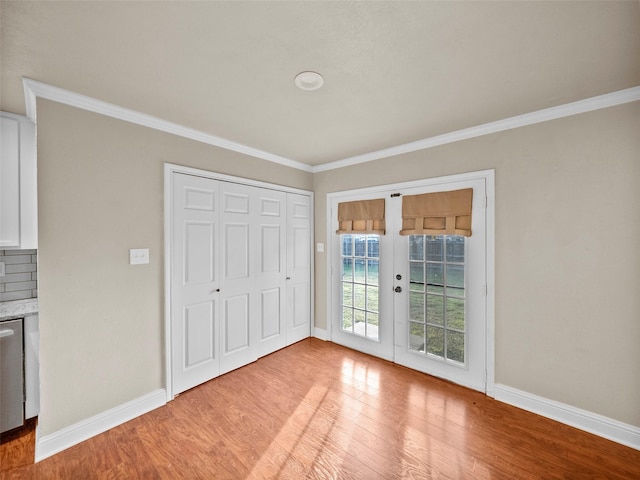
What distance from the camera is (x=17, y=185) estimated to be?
2.06 m

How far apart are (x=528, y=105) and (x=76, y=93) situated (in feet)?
11.2

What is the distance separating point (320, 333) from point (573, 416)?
269 cm

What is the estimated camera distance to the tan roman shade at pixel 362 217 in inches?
130

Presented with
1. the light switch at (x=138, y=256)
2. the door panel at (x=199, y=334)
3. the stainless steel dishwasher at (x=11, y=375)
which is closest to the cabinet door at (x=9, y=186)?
the stainless steel dishwasher at (x=11, y=375)

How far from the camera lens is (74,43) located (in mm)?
1473

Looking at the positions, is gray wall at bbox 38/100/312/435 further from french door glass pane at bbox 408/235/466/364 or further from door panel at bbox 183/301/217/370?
french door glass pane at bbox 408/235/466/364

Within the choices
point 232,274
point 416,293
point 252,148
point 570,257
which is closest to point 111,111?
point 252,148

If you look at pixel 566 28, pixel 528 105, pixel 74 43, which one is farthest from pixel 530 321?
pixel 74 43

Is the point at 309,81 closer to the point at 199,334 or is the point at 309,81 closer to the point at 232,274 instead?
the point at 232,274

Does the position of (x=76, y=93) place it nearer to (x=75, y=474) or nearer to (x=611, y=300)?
(x=75, y=474)

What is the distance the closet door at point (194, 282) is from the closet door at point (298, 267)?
1067mm

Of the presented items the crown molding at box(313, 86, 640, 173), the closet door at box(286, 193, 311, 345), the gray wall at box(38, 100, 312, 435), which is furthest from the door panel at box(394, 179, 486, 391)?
the gray wall at box(38, 100, 312, 435)

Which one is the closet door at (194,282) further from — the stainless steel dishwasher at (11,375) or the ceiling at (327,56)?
the stainless steel dishwasher at (11,375)

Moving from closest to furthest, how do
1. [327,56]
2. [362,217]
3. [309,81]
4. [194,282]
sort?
[327,56] < [309,81] < [194,282] < [362,217]
